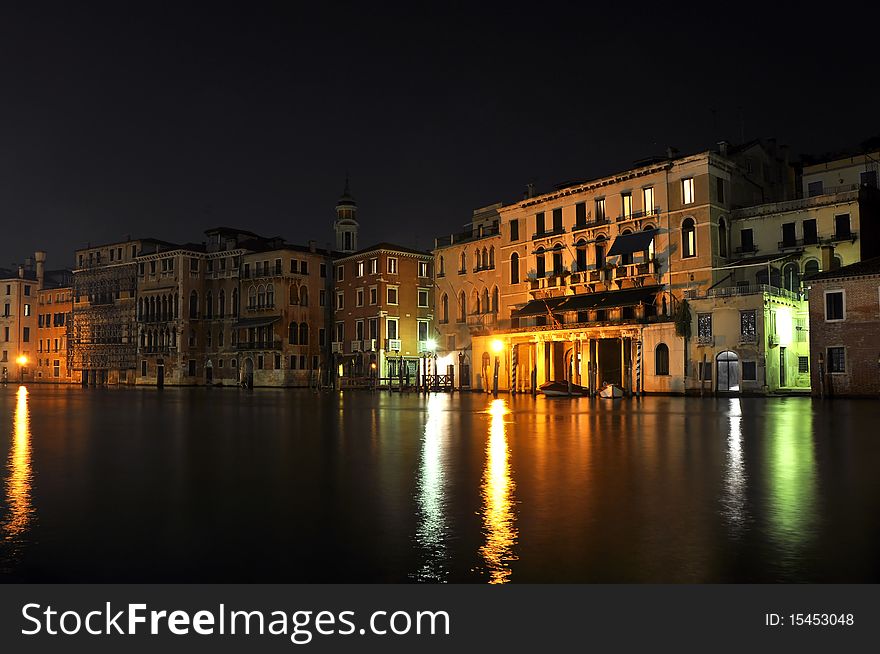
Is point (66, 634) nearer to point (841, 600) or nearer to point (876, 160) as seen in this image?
point (841, 600)

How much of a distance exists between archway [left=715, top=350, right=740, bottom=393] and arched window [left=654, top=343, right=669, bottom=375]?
3417 millimetres

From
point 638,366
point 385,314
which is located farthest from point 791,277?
point 385,314

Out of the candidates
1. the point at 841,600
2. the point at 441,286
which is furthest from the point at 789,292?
the point at 841,600

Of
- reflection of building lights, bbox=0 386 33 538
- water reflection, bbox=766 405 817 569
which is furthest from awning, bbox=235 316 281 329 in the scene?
water reflection, bbox=766 405 817 569

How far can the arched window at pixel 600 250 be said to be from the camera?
50156 millimetres

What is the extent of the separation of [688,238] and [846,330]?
36.2 ft

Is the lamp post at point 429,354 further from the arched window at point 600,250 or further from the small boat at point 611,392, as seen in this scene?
the arched window at point 600,250

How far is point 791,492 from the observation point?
8.89 metres

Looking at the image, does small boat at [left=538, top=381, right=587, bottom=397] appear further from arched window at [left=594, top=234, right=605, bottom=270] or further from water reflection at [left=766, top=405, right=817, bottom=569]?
water reflection at [left=766, top=405, right=817, bottom=569]

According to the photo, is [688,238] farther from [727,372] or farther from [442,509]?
[442,509]

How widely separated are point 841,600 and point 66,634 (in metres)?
4.67

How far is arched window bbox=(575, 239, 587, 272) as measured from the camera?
51125mm

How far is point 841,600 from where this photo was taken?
188 inches

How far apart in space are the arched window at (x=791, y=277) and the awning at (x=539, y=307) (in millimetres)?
13661
